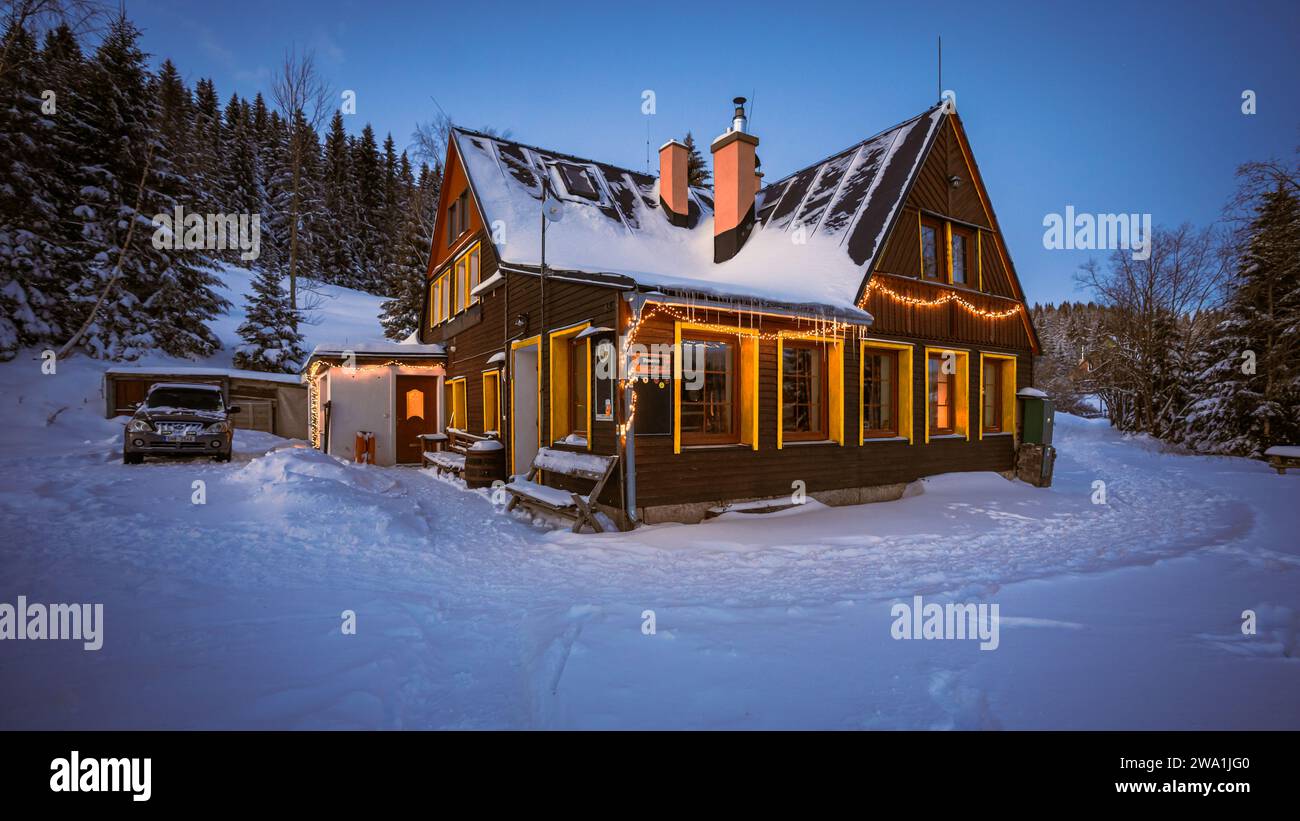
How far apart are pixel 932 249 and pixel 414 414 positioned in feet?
47.6

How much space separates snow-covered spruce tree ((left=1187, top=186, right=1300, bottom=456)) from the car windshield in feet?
98.7

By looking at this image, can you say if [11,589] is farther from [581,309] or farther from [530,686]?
[581,309]

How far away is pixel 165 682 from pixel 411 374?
1485 cm

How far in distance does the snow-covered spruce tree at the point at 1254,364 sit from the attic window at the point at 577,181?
2131 cm

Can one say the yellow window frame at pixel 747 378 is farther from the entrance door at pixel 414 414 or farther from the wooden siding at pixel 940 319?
the entrance door at pixel 414 414

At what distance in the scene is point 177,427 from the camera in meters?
12.4

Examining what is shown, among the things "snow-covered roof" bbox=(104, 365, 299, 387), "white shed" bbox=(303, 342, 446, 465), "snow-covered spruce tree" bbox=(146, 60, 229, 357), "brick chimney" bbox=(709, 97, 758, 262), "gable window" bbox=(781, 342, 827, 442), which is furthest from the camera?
"snow-covered spruce tree" bbox=(146, 60, 229, 357)

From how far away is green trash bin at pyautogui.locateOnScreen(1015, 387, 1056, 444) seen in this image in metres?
13.4

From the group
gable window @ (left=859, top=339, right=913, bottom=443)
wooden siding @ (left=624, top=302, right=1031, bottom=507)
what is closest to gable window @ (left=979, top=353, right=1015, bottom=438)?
wooden siding @ (left=624, top=302, right=1031, bottom=507)

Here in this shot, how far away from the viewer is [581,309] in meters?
9.30

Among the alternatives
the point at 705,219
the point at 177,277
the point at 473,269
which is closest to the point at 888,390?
the point at 705,219

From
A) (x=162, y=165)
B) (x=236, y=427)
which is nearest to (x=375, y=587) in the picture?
(x=236, y=427)

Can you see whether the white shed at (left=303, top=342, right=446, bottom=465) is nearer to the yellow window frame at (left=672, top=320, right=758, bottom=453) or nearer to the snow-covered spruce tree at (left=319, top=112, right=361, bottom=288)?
the yellow window frame at (left=672, top=320, right=758, bottom=453)

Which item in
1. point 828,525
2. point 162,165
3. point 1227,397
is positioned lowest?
point 828,525
